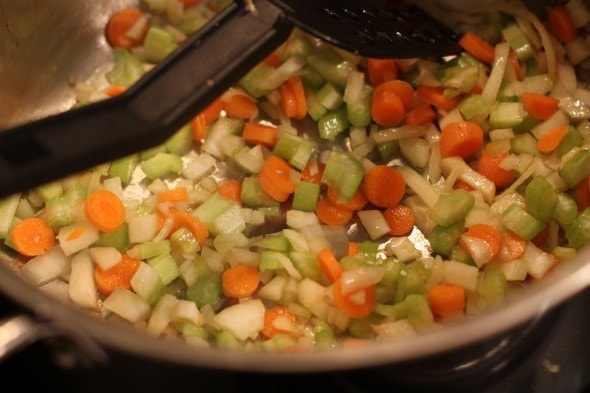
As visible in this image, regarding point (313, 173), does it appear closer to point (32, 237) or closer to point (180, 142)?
point (180, 142)

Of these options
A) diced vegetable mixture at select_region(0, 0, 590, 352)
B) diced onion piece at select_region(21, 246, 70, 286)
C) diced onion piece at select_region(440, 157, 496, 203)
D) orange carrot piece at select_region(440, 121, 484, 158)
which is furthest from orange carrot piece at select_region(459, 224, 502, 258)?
diced onion piece at select_region(21, 246, 70, 286)

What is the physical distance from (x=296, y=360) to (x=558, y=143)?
1.03m

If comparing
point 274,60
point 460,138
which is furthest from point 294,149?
point 460,138

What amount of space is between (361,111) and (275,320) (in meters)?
0.61

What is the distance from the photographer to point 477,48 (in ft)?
6.52

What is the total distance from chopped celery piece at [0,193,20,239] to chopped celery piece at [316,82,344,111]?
2.62 ft

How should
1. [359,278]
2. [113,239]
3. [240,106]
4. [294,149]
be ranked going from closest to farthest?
[359,278], [113,239], [294,149], [240,106]

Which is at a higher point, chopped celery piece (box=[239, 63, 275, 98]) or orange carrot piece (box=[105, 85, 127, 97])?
chopped celery piece (box=[239, 63, 275, 98])

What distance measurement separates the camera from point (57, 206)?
1.81 metres

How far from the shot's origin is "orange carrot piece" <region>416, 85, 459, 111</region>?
1939 millimetres

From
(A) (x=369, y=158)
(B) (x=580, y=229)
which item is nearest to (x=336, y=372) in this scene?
(B) (x=580, y=229)

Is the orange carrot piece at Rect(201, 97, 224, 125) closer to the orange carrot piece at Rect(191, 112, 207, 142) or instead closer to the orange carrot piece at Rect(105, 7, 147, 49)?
the orange carrot piece at Rect(191, 112, 207, 142)

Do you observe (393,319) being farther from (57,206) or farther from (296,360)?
(57,206)

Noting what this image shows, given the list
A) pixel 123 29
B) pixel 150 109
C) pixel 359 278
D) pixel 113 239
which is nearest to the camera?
pixel 150 109
